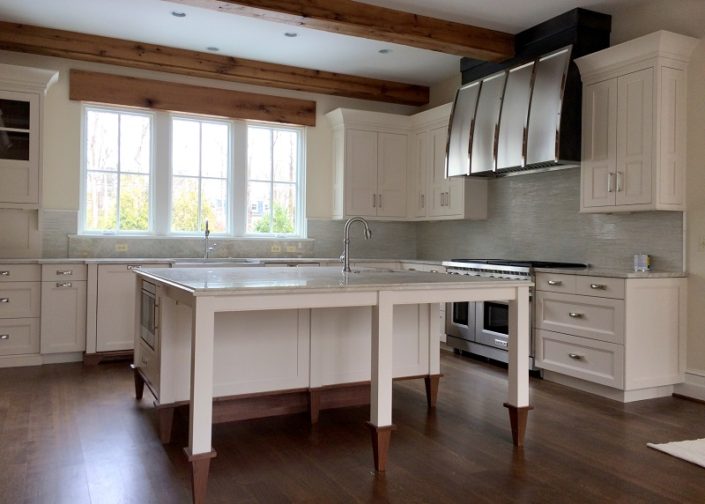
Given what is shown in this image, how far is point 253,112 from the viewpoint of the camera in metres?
6.29

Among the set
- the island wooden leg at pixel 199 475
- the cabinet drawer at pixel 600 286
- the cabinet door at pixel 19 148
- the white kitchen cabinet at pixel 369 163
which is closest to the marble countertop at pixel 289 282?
the island wooden leg at pixel 199 475

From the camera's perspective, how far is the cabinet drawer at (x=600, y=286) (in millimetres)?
3945

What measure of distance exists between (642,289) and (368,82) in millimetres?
3903

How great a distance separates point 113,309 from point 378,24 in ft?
10.7

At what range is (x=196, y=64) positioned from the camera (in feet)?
19.0

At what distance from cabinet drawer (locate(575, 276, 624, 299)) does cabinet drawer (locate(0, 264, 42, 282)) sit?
14.2ft

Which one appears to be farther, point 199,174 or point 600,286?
point 199,174

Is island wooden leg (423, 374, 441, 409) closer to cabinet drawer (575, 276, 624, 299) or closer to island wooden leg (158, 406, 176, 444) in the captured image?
cabinet drawer (575, 276, 624, 299)

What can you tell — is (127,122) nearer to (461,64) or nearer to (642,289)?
(461,64)

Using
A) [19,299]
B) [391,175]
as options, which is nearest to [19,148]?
[19,299]

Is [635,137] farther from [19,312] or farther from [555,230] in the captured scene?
[19,312]

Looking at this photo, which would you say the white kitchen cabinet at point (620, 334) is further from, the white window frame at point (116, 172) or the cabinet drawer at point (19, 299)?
the cabinet drawer at point (19, 299)

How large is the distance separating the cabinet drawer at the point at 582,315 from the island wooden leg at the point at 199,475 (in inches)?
113

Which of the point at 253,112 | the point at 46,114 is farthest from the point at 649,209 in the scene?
the point at 46,114
